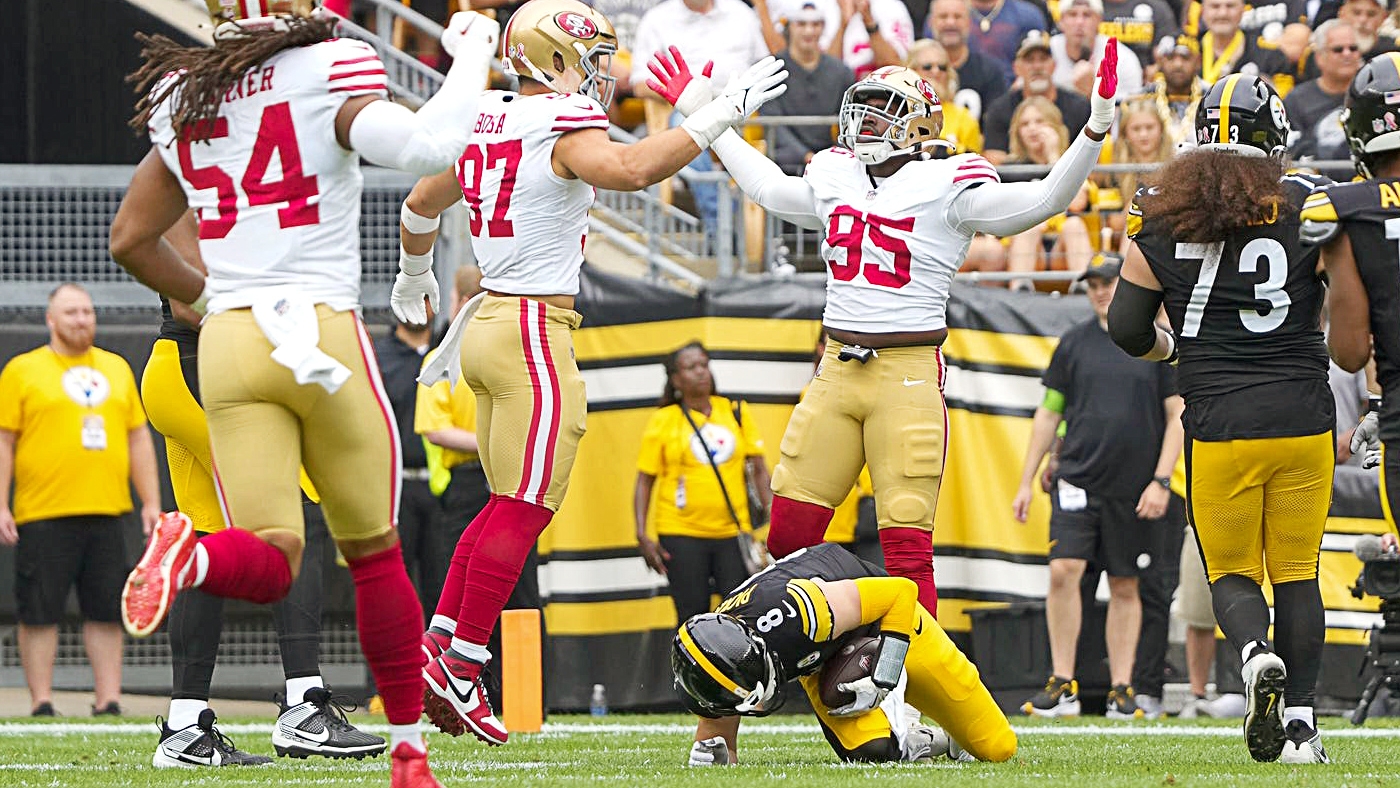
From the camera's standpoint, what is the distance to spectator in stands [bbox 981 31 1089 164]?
11953 mm

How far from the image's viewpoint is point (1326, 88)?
465 inches

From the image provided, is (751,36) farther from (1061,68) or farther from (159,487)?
(159,487)

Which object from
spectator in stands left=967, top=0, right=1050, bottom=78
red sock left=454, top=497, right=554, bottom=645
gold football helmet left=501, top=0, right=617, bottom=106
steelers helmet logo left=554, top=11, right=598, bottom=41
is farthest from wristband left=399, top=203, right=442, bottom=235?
spectator in stands left=967, top=0, right=1050, bottom=78

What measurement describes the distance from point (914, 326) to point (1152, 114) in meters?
5.06

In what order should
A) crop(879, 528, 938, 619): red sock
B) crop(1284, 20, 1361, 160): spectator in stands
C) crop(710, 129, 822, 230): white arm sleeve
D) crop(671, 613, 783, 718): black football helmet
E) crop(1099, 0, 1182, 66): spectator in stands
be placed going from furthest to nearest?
crop(1099, 0, 1182, 66): spectator in stands, crop(1284, 20, 1361, 160): spectator in stands, crop(710, 129, 822, 230): white arm sleeve, crop(879, 528, 938, 619): red sock, crop(671, 613, 783, 718): black football helmet

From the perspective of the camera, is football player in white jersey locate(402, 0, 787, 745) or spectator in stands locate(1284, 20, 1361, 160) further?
spectator in stands locate(1284, 20, 1361, 160)

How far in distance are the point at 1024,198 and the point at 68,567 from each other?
572 cm

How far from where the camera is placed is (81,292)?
10.1 metres

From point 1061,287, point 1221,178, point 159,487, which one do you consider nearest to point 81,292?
point 159,487

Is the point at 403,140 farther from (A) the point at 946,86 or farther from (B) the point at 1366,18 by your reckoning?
(B) the point at 1366,18

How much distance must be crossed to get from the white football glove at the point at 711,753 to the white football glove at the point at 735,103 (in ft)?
5.81

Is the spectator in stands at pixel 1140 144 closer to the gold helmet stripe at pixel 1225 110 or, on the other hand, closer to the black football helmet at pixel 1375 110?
the gold helmet stripe at pixel 1225 110

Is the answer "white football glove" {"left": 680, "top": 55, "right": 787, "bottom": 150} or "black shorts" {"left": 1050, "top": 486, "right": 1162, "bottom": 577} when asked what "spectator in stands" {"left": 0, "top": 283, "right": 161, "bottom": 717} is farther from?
"white football glove" {"left": 680, "top": 55, "right": 787, "bottom": 150}

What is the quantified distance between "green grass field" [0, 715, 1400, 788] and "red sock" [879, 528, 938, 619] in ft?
2.10
